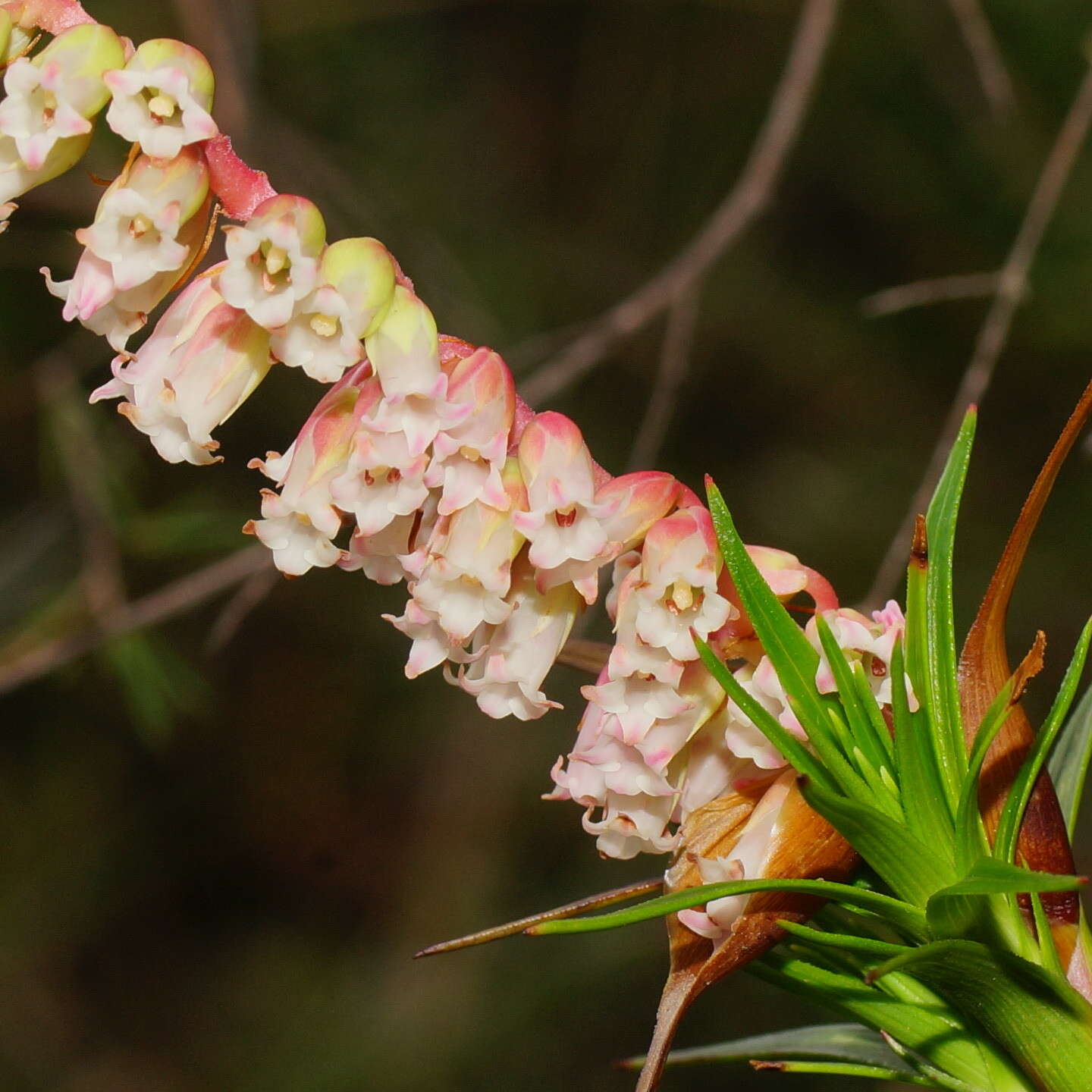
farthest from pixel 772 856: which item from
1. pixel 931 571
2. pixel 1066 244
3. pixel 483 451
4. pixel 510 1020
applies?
pixel 510 1020

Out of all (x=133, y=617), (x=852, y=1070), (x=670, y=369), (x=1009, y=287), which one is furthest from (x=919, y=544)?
(x=133, y=617)

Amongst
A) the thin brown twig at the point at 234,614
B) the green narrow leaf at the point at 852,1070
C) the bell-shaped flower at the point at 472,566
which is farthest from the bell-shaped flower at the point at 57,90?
the thin brown twig at the point at 234,614

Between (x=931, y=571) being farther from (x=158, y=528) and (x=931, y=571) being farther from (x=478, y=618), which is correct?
(x=158, y=528)

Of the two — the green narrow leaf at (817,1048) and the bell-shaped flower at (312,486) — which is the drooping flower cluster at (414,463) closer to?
the bell-shaped flower at (312,486)

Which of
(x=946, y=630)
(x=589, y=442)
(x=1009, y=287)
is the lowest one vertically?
(x=589, y=442)

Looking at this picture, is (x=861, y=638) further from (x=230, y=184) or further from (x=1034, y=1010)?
(x=230, y=184)

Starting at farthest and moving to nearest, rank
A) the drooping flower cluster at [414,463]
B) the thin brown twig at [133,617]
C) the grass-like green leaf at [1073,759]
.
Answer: the thin brown twig at [133,617]
the grass-like green leaf at [1073,759]
the drooping flower cluster at [414,463]

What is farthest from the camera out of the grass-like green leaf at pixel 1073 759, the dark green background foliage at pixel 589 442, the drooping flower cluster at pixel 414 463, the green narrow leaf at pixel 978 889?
the dark green background foliage at pixel 589 442
